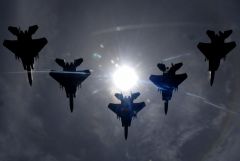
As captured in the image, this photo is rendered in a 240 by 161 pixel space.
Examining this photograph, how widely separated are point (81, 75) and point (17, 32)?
12.6m

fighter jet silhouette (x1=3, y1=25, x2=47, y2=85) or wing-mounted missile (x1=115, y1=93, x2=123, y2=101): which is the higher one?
fighter jet silhouette (x1=3, y1=25, x2=47, y2=85)

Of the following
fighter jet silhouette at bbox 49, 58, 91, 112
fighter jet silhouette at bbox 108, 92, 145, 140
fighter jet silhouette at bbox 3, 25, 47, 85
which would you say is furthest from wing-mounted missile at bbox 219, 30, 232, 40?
fighter jet silhouette at bbox 3, 25, 47, 85

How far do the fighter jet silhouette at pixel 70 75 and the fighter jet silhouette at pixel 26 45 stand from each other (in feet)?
12.8

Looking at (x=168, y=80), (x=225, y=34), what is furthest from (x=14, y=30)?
(x=225, y=34)

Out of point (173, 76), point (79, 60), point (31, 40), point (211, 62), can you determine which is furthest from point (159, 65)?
point (31, 40)

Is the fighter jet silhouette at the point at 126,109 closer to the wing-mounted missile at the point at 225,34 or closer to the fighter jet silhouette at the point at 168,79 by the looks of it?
the fighter jet silhouette at the point at 168,79

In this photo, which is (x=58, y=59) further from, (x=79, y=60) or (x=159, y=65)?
(x=159, y=65)

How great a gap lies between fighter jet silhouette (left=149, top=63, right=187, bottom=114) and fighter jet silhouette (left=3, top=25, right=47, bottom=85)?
64.6 ft

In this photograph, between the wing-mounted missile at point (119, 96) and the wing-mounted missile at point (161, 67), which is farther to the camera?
the wing-mounted missile at point (119, 96)

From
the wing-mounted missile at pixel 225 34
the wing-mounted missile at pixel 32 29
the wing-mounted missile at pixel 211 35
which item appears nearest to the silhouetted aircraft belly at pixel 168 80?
the wing-mounted missile at pixel 211 35

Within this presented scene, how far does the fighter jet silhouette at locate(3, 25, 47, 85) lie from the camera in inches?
2867

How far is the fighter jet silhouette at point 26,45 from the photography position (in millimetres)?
72819

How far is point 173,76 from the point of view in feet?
257

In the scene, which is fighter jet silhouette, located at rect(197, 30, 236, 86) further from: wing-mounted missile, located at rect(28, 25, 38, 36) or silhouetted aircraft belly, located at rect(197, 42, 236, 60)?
wing-mounted missile, located at rect(28, 25, 38, 36)
